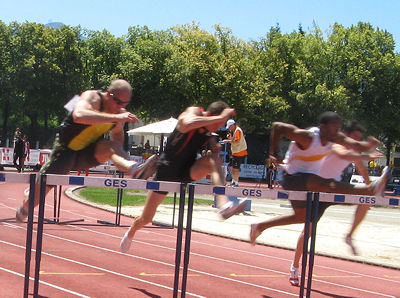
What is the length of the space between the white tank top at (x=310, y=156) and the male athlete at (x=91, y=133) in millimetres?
1919

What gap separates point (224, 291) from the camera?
291 inches

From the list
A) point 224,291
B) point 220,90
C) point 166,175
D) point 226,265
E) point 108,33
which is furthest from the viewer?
point 108,33

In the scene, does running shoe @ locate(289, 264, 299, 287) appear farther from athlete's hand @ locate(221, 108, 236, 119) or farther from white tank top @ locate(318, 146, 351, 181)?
athlete's hand @ locate(221, 108, 236, 119)

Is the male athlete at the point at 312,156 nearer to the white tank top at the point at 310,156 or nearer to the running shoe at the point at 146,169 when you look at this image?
the white tank top at the point at 310,156

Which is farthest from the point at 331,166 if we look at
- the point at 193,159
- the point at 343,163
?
the point at 193,159

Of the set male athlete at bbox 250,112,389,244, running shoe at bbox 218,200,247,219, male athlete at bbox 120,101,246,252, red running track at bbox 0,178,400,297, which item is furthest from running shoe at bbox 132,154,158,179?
red running track at bbox 0,178,400,297

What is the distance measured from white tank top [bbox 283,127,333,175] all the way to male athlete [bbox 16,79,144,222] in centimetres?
192

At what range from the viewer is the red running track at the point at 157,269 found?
23.4 feet

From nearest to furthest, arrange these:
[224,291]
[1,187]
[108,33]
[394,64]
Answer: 1. [224,291]
2. [1,187]
3. [394,64]
4. [108,33]

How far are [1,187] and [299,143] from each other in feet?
53.0

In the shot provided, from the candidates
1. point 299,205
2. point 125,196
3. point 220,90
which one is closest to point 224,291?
point 299,205

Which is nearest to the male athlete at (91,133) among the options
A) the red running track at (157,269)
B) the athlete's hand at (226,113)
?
the athlete's hand at (226,113)

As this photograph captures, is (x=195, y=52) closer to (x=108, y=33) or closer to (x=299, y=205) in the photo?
(x=108, y=33)

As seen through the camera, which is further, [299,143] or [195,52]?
[195,52]
